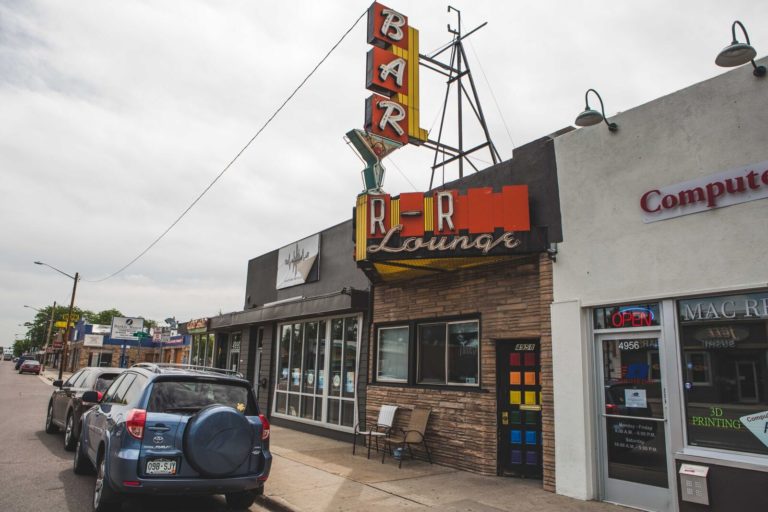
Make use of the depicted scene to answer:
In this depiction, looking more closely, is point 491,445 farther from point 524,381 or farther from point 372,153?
point 372,153

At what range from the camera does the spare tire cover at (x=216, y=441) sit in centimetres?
548

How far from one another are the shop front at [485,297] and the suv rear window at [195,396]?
349 cm

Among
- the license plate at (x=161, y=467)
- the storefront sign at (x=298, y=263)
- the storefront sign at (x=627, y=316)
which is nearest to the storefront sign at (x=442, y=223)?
the storefront sign at (x=627, y=316)

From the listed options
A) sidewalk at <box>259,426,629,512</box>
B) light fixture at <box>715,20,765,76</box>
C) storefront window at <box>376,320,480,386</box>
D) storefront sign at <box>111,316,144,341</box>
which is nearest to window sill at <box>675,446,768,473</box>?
sidewalk at <box>259,426,629,512</box>

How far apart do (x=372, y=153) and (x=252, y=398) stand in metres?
6.06

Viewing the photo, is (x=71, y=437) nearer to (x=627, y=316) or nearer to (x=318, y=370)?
(x=318, y=370)

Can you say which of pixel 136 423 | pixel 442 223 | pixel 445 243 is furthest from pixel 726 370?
pixel 136 423

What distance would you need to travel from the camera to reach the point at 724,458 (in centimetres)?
582

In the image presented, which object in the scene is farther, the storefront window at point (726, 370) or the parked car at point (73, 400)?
the parked car at point (73, 400)

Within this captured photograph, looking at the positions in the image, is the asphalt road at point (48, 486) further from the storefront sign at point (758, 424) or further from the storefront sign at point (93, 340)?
the storefront sign at point (93, 340)

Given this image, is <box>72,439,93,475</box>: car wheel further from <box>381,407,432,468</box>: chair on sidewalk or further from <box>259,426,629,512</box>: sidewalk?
<box>381,407,432,468</box>: chair on sidewalk

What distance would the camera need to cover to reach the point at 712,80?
649cm

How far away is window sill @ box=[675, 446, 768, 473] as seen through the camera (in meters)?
5.57

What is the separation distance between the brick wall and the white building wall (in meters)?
0.25
